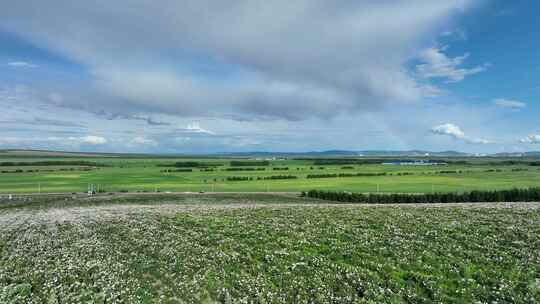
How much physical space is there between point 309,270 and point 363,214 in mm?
13572

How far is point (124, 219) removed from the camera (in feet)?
91.0

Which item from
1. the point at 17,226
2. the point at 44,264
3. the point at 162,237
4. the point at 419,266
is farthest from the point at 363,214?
the point at 17,226

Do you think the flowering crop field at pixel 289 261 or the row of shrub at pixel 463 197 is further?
the row of shrub at pixel 463 197

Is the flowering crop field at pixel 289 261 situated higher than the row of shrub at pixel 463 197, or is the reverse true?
the flowering crop field at pixel 289 261

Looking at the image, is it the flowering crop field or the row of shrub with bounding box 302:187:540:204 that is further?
the row of shrub with bounding box 302:187:540:204

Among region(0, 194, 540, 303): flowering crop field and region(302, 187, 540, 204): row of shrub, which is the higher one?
region(0, 194, 540, 303): flowering crop field

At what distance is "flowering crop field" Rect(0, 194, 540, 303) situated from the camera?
1208cm

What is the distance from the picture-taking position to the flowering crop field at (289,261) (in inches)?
476

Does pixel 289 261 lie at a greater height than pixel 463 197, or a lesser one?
greater

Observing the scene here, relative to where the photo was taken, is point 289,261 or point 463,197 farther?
point 463,197

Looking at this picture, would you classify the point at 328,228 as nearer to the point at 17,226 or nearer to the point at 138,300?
the point at 138,300

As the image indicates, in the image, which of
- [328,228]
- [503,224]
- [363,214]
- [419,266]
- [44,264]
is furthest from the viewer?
[363,214]

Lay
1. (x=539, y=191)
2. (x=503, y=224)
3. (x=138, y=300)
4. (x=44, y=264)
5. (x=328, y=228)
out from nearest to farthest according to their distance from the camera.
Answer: (x=138, y=300) → (x=44, y=264) → (x=503, y=224) → (x=328, y=228) → (x=539, y=191)

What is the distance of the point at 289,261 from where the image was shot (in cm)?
1520
